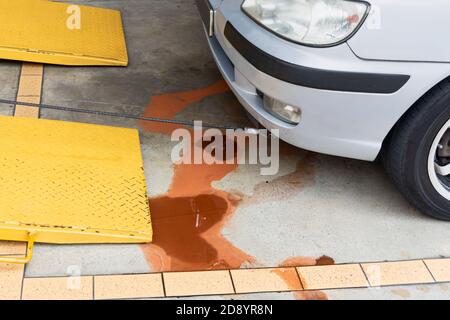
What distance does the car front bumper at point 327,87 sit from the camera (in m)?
3.04

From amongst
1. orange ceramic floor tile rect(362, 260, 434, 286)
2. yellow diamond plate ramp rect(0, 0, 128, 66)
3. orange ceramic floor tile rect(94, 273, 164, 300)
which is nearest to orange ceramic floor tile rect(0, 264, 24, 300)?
orange ceramic floor tile rect(94, 273, 164, 300)

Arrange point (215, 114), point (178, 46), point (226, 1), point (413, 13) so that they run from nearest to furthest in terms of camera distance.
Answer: point (413, 13), point (226, 1), point (215, 114), point (178, 46)

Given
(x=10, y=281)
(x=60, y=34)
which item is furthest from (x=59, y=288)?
(x=60, y=34)

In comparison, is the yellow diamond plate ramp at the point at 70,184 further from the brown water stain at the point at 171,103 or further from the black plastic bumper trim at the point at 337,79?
the black plastic bumper trim at the point at 337,79

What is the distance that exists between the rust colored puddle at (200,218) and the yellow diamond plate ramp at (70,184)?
0.10 meters

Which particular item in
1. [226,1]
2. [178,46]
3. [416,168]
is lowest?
[178,46]

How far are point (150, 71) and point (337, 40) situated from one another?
2050 millimetres

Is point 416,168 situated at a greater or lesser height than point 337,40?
lesser

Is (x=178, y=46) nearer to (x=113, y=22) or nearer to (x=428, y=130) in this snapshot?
(x=113, y=22)

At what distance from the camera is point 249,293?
3.01 metres

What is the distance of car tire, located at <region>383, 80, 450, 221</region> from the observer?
125 inches

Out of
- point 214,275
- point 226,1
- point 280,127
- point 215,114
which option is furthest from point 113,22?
point 214,275

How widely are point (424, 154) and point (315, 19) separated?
84 cm

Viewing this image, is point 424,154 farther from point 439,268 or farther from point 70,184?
point 70,184
